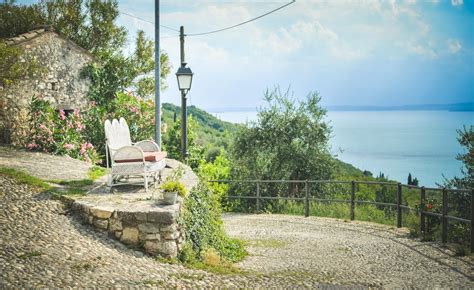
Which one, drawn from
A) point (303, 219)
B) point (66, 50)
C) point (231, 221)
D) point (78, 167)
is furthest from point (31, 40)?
point (303, 219)

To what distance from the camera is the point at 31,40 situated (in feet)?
51.1

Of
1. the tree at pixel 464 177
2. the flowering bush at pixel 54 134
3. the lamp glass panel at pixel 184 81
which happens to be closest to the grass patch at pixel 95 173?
the flowering bush at pixel 54 134

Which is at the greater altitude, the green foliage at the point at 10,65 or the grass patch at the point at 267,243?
the green foliage at the point at 10,65

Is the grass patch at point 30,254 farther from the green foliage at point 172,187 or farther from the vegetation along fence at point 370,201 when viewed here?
the vegetation along fence at point 370,201

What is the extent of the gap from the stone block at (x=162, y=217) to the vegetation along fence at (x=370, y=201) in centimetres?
542

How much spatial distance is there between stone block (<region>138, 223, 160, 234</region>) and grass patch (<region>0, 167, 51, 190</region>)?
8.09ft

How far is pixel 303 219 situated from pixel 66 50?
9.45 m

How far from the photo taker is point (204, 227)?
902 centimetres

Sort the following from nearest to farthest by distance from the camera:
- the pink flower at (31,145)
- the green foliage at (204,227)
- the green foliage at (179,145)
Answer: the green foliage at (204,227) → the pink flower at (31,145) → the green foliage at (179,145)

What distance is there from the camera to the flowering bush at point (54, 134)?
1440 cm

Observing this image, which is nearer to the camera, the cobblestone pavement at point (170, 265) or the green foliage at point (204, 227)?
the cobblestone pavement at point (170, 265)

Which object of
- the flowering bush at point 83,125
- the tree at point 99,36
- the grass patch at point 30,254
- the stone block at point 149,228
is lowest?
the grass patch at point 30,254

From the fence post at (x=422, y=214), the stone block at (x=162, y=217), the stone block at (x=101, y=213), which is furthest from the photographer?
the fence post at (x=422, y=214)

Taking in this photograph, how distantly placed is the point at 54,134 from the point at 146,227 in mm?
8363
